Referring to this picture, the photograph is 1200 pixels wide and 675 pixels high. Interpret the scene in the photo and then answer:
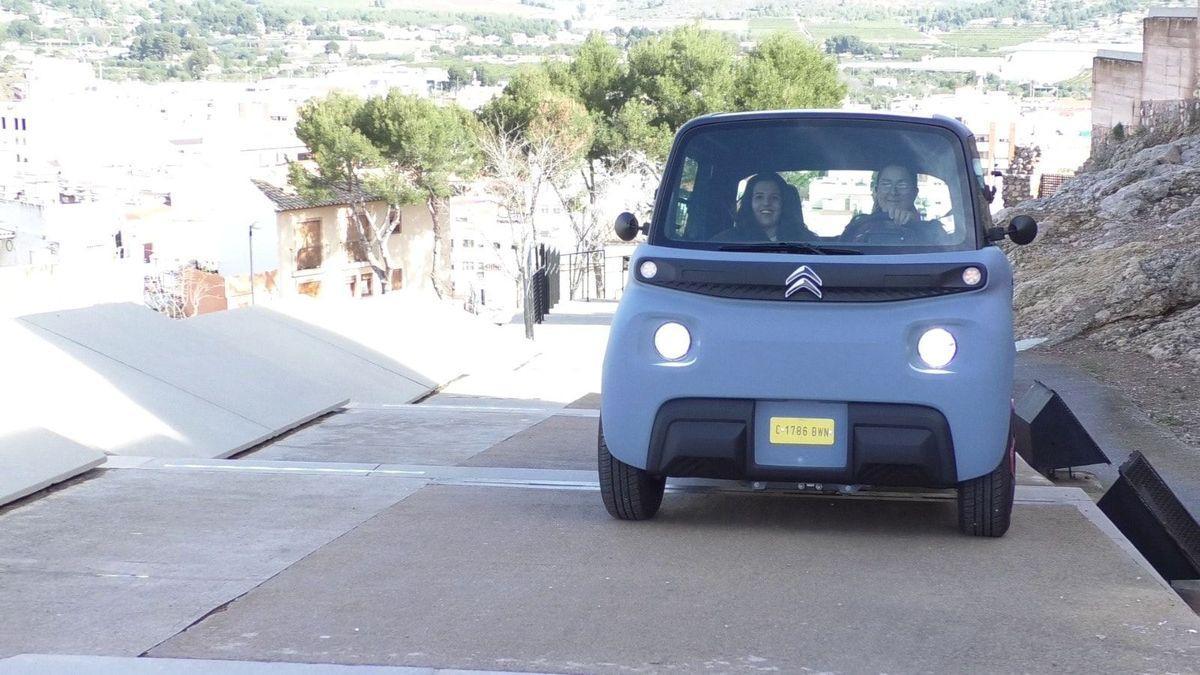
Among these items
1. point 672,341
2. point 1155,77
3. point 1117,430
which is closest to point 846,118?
point 672,341

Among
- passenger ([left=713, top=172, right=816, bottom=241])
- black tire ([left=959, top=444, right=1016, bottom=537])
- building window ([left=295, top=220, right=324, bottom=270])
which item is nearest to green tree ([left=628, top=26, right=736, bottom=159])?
building window ([left=295, top=220, right=324, bottom=270])

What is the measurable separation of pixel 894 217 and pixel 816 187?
0.39 meters

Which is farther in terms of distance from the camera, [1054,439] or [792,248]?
[1054,439]

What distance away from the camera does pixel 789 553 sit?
581 cm

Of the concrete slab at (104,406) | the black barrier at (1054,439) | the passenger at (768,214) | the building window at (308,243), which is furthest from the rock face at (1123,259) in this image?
the building window at (308,243)

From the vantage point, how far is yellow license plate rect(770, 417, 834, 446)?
18.9 ft

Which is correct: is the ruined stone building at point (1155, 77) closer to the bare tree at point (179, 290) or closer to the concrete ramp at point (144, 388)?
the concrete ramp at point (144, 388)

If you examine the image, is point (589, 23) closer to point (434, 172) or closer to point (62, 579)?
point (434, 172)

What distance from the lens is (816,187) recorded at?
634 centimetres

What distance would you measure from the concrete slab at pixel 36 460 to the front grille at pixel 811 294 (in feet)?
10.8

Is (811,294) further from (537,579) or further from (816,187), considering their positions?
(537,579)

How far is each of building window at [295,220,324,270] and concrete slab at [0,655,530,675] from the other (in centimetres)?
4843

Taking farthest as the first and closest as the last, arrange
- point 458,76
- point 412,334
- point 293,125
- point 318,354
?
1. point 458,76
2. point 293,125
3. point 412,334
4. point 318,354

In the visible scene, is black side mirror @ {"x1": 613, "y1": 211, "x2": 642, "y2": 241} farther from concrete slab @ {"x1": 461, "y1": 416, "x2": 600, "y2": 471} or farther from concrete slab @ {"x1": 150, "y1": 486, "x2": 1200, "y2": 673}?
concrete slab @ {"x1": 461, "y1": 416, "x2": 600, "y2": 471}
